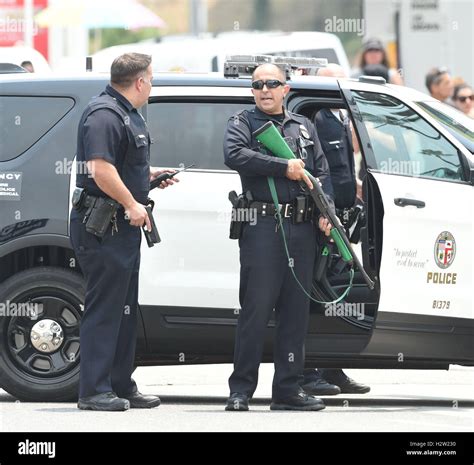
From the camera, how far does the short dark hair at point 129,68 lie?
27.9 ft

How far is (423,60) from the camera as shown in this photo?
759 inches

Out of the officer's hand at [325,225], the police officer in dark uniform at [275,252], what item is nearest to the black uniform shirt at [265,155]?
the police officer in dark uniform at [275,252]

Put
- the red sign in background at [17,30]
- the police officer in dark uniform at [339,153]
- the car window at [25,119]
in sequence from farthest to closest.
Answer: the red sign in background at [17,30] < the police officer in dark uniform at [339,153] < the car window at [25,119]

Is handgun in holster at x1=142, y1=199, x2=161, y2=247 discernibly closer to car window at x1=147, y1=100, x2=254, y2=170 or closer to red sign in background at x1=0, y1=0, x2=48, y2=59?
car window at x1=147, y1=100, x2=254, y2=170

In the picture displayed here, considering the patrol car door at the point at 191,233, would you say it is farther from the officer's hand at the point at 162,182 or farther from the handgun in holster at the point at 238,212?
the handgun in holster at the point at 238,212

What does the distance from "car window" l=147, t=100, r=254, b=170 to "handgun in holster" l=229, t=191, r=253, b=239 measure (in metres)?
0.44

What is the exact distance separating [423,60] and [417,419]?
11.3m

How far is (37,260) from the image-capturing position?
9.13 meters

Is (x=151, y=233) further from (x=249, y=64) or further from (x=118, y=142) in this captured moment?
(x=249, y=64)

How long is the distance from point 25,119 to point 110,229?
40.3 inches

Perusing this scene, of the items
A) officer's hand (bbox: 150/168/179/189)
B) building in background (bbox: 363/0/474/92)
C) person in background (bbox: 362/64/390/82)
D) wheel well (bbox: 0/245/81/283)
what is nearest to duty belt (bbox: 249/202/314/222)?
officer's hand (bbox: 150/168/179/189)

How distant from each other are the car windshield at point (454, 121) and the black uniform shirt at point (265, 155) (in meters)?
0.77

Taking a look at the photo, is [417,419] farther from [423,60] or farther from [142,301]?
[423,60]
